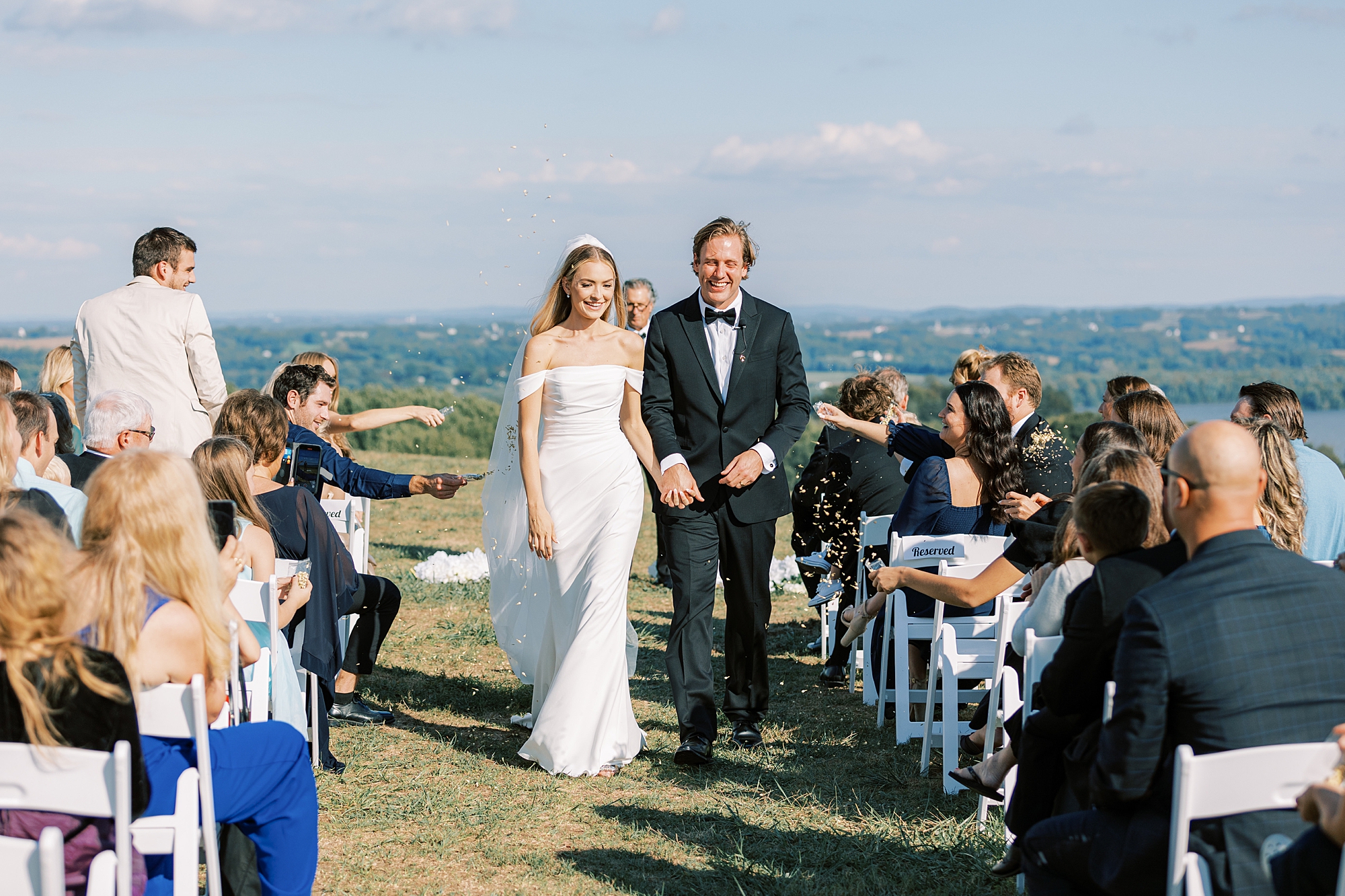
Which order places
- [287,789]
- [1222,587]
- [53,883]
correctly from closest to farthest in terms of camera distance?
[53,883] → [1222,587] → [287,789]

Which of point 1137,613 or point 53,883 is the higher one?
point 1137,613

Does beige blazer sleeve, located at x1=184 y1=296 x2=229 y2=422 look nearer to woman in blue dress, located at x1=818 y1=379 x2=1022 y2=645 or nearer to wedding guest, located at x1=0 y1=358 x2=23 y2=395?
wedding guest, located at x1=0 y1=358 x2=23 y2=395

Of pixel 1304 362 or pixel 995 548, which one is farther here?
pixel 1304 362

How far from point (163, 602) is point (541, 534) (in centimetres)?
251

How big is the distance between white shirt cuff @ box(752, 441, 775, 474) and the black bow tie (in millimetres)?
628

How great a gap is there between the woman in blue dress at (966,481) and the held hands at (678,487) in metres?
1.13

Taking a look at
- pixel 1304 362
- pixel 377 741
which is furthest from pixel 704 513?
pixel 1304 362

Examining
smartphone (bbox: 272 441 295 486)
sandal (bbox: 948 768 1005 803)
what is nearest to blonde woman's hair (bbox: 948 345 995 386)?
sandal (bbox: 948 768 1005 803)

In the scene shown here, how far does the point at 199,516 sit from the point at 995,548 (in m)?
3.61

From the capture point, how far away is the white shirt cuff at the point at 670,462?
213 inches

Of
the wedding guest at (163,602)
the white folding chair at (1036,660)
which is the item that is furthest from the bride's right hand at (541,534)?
the white folding chair at (1036,660)

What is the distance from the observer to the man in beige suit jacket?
694 centimetres

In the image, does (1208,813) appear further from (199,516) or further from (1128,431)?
(199,516)

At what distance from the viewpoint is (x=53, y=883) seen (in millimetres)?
2322
